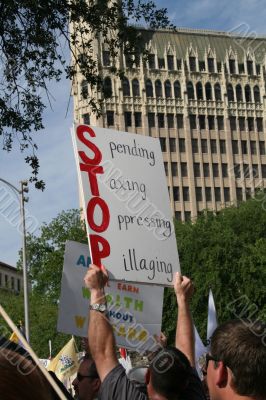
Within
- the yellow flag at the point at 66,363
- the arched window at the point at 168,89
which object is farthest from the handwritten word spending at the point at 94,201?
the arched window at the point at 168,89

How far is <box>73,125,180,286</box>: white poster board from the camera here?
17.3 ft

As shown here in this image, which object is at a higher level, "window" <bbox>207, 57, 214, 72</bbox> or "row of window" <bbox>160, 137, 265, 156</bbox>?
"window" <bbox>207, 57, 214, 72</bbox>

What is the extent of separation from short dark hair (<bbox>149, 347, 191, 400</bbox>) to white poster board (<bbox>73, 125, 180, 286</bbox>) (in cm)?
157

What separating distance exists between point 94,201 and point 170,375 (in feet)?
6.44

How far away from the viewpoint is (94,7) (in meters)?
10.8

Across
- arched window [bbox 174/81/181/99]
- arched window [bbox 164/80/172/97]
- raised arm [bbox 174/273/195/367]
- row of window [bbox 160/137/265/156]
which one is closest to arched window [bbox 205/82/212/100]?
arched window [bbox 174/81/181/99]

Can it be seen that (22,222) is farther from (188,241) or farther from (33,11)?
(188,241)

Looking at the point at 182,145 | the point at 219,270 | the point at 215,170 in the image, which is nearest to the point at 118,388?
the point at 219,270

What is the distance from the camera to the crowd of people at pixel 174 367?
1921mm

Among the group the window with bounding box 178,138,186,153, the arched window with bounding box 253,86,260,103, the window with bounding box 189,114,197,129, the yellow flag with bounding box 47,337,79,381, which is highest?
the arched window with bounding box 253,86,260,103

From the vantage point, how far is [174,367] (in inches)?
142

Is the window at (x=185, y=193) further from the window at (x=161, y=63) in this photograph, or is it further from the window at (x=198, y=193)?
the window at (x=161, y=63)

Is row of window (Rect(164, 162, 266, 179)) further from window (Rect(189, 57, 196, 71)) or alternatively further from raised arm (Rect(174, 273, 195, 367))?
raised arm (Rect(174, 273, 195, 367))

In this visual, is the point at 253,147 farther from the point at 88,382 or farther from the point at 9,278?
the point at 88,382
